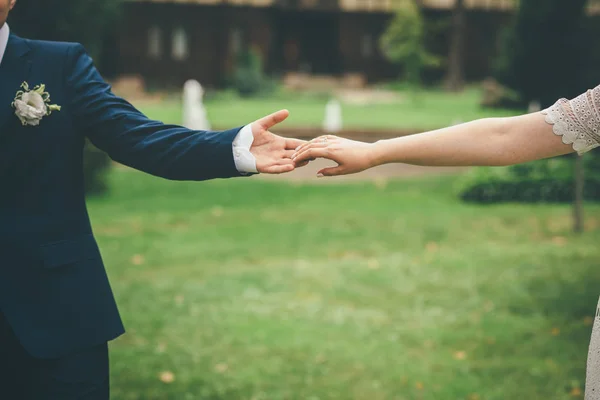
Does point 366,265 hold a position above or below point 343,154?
below

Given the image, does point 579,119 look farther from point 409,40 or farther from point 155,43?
point 155,43

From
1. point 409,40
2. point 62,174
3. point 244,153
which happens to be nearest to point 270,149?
point 244,153

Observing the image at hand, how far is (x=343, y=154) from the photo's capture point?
113 inches

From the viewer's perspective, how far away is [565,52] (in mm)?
11547

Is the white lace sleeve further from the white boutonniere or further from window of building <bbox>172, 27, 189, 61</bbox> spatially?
window of building <bbox>172, 27, 189, 61</bbox>

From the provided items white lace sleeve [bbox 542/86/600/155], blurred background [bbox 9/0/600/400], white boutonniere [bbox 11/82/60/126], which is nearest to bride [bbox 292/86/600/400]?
white lace sleeve [bbox 542/86/600/155]

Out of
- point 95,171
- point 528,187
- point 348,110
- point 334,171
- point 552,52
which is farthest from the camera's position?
point 348,110

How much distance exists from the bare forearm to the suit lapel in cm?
140

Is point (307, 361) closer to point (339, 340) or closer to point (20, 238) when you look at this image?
point (339, 340)

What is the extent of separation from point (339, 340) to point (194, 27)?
3249 centimetres

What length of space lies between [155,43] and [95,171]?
24.8 m

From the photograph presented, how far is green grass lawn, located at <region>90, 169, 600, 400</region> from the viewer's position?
18.7 ft

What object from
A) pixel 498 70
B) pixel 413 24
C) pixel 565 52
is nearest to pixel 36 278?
pixel 565 52

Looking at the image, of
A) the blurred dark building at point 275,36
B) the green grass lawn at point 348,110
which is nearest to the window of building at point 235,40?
the blurred dark building at point 275,36
